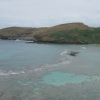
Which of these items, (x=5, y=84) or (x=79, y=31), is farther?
(x=79, y=31)

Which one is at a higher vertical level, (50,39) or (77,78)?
(50,39)

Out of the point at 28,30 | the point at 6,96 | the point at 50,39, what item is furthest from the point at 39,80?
the point at 28,30

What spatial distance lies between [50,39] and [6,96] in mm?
53727

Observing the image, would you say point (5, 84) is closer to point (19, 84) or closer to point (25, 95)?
point (19, 84)

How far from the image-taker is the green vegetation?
184ft

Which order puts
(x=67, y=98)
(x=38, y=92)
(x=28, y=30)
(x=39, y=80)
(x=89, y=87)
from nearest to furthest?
(x=67, y=98) → (x=38, y=92) → (x=89, y=87) → (x=39, y=80) → (x=28, y=30)

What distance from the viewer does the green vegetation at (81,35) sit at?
56.2 meters

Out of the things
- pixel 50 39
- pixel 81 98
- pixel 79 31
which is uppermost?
pixel 79 31

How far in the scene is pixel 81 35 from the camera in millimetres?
58344

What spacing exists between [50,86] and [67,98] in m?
1.83

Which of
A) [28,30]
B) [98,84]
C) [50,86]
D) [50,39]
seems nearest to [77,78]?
[98,84]

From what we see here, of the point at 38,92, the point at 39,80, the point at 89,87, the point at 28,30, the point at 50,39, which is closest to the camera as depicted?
the point at 38,92

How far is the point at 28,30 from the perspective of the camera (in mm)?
104375

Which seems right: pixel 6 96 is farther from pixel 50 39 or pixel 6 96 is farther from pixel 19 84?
pixel 50 39
